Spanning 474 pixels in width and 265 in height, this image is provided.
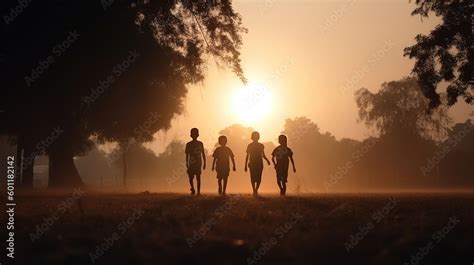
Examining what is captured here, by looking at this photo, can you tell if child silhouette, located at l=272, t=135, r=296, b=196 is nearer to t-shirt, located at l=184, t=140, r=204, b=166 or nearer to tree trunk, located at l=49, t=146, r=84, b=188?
t-shirt, located at l=184, t=140, r=204, b=166

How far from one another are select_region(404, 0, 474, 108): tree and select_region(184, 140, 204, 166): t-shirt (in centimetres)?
1473

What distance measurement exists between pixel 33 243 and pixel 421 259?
5.56m

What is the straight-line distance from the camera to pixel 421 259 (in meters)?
6.93

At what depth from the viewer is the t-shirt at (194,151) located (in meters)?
17.9

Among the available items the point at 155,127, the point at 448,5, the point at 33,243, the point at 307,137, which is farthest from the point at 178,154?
the point at 33,243

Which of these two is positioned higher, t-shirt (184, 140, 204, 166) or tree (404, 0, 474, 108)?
tree (404, 0, 474, 108)

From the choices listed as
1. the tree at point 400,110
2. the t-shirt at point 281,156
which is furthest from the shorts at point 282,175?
the tree at point 400,110

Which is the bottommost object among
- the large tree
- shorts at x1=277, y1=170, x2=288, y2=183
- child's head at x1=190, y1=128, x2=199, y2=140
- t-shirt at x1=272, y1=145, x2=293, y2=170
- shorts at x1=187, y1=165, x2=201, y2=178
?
shorts at x1=277, y1=170, x2=288, y2=183

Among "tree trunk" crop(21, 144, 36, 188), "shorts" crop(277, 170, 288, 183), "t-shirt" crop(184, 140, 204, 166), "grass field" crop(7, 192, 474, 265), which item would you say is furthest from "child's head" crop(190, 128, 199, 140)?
"tree trunk" crop(21, 144, 36, 188)

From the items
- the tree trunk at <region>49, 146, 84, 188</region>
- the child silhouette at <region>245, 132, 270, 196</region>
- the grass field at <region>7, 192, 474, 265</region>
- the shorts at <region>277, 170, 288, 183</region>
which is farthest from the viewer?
the tree trunk at <region>49, 146, 84, 188</region>

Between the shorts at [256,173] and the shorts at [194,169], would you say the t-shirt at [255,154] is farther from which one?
the shorts at [194,169]

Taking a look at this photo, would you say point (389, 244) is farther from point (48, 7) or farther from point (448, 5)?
point (448, 5)

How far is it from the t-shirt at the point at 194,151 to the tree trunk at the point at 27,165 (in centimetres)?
2263

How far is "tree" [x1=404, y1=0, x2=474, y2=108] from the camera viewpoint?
25.5 meters
